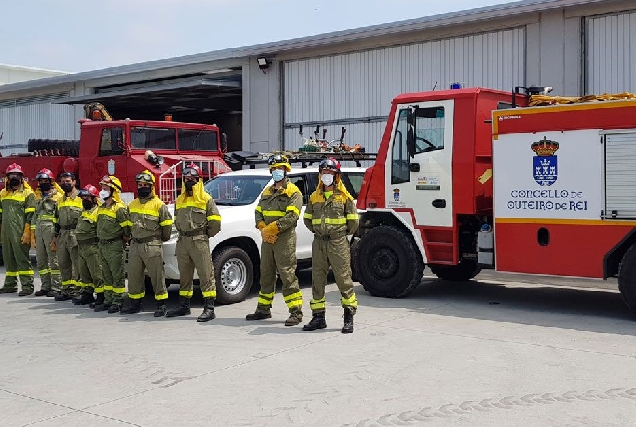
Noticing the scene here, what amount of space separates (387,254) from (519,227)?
1.86 meters

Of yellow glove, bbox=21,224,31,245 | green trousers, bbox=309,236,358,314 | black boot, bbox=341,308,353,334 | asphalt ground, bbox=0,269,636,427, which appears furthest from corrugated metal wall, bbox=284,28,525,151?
yellow glove, bbox=21,224,31,245

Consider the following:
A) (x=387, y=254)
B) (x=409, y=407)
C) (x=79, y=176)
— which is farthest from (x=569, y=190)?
(x=79, y=176)

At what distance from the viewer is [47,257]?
408 inches

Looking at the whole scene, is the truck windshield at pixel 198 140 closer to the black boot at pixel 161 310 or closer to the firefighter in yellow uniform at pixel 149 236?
the firefighter in yellow uniform at pixel 149 236

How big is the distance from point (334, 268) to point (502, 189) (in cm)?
255

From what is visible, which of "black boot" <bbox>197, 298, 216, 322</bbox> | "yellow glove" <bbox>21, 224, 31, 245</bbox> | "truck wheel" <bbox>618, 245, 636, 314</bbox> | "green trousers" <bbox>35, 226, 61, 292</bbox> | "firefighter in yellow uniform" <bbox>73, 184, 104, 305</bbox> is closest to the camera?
"truck wheel" <bbox>618, 245, 636, 314</bbox>

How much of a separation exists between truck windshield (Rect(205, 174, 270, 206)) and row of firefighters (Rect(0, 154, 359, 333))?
4.91 ft

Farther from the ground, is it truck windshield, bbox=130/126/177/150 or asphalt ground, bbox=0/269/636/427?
truck windshield, bbox=130/126/177/150

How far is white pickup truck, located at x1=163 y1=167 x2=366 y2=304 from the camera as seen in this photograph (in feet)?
30.1

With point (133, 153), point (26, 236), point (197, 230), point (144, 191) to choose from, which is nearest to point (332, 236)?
point (197, 230)

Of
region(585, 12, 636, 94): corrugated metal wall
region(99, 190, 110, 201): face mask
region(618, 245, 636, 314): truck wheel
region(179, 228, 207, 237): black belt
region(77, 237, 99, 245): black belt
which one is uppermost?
region(585, 12, 636, 94): corrugated metal wall

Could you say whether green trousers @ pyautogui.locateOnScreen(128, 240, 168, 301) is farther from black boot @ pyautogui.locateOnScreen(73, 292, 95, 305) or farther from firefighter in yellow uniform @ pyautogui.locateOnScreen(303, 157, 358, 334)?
firefighter in yellow uniform @ pyautogui.locateOnScreen(303, 157, 358, 334)

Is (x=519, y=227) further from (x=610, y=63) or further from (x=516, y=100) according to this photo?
(x=610, y=63)

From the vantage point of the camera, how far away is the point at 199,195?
8.44 m
